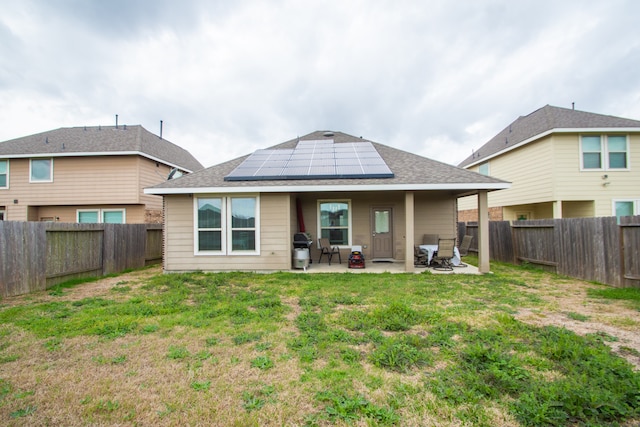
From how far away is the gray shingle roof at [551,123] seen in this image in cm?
1116

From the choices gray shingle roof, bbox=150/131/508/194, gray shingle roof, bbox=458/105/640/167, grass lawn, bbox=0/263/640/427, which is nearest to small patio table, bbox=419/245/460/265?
gray shingle roof, bbox=150/131/508/194

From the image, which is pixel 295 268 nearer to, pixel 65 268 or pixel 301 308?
pixel 301 308

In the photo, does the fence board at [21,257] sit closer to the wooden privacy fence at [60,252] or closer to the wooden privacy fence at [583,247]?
the wooden privacy fence at [60,252]

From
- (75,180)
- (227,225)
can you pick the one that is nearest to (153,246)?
(227,225)

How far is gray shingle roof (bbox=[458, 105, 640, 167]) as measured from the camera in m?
11.2

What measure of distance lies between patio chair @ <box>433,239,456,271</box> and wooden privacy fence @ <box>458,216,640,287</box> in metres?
2.74

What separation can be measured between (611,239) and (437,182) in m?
3.89

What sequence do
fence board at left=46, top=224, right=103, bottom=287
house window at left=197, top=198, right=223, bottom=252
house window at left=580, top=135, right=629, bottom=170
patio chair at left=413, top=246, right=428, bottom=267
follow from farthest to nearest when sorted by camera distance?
house window at left=580, top=135, right=629, bottom=170
patio chair at left=413, top=246, right=428, bottom=267
house window at left=197, top=198, right=223, bottom=252
fence board at left=46, top=224, right=103, bottom=287

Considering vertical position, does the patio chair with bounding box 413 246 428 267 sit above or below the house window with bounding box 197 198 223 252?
below

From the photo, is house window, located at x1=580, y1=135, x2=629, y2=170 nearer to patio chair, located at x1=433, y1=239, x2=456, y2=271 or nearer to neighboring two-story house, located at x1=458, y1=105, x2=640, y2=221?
neighboring two-story house, located at x1=458, y1=105, x2=640, y2=221

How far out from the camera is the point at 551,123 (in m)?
11.5

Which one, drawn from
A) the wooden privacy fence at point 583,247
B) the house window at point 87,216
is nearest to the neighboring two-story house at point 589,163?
the wooden privacy fence at point 583,247

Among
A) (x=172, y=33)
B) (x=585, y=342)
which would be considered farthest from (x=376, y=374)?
(x=172, y=33)

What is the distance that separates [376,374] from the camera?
2.81 metres
